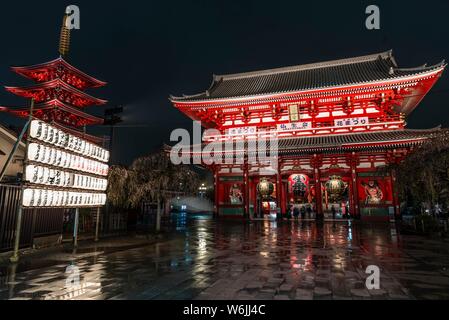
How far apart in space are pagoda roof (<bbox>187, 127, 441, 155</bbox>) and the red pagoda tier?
2066cm

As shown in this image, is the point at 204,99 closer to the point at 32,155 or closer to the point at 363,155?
the point at 363,155

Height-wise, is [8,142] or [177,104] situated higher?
[177,104]

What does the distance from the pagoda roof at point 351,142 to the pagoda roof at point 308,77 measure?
4.10 meters

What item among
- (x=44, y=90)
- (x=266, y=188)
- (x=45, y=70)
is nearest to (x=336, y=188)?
(x=266, y=188)

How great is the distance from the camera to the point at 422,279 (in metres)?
5.94

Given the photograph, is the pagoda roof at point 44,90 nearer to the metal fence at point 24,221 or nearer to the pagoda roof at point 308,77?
the pagoda roof at point 308,77

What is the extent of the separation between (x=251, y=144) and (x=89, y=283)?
18618 mm

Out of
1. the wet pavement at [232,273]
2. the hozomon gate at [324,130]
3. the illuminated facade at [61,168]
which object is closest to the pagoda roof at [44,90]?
the hozomon gate at [324,130]

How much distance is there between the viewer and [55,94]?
1176 inches

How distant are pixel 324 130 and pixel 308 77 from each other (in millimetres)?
6601

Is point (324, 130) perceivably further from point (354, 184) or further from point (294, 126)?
point (354, 184)

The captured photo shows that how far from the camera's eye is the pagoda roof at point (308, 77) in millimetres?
21078

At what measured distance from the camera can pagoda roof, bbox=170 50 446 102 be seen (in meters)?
21.1

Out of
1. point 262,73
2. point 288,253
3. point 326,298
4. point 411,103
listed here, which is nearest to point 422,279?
point 326,298
